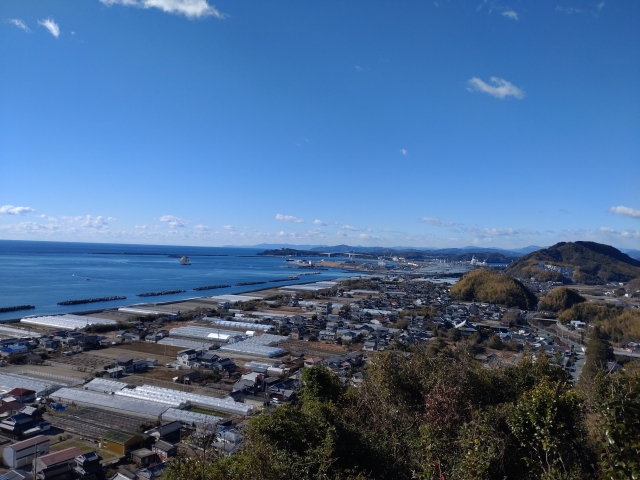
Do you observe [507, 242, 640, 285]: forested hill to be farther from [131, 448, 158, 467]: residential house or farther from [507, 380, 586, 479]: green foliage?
[507, 380, 586, 479]: green foliage

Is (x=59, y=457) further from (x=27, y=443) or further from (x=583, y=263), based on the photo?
(x=583, y=263)

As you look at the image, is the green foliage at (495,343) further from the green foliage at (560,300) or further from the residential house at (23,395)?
the residential house at (23,395)

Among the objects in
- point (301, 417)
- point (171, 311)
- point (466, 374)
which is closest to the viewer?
point (301, 417)

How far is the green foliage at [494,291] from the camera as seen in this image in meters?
19.7

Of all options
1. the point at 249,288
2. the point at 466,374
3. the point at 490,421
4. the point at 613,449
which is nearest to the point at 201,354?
the point at 466,374

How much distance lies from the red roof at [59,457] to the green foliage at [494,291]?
18.9 meters

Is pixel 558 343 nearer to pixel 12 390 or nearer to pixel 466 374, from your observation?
pixel 466 374

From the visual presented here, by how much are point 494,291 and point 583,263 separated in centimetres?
2026

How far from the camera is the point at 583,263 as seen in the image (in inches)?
1398

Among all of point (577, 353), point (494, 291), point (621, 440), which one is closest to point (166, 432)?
point (621, 440)

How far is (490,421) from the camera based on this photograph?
2.31 m

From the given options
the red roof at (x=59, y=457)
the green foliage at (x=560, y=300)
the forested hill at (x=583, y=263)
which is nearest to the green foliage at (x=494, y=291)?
the green foliage at (x=560, y=300)

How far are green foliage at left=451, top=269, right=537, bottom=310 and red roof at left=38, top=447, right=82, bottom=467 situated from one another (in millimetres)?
18876

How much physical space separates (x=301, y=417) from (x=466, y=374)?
4.95ft
